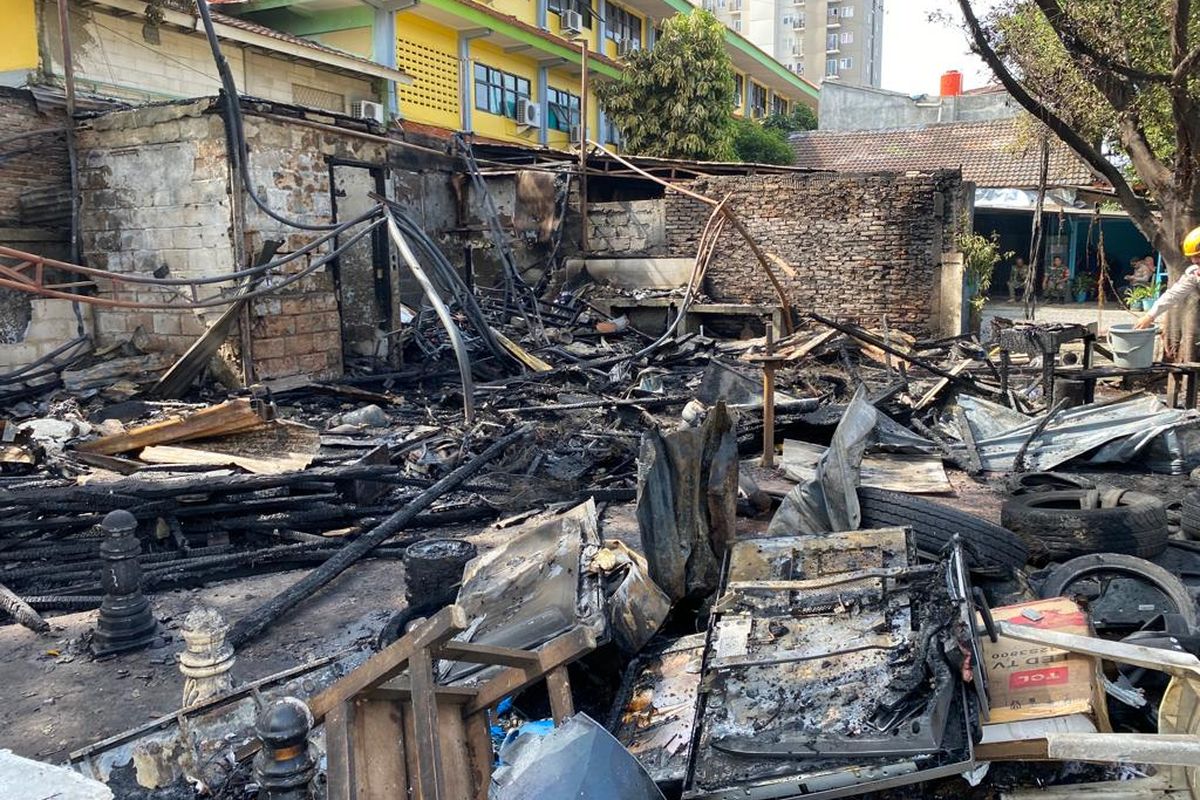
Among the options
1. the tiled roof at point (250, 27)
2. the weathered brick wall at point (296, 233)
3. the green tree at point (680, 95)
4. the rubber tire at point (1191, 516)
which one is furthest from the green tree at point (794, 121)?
the rubber tire at point (1191, 516)

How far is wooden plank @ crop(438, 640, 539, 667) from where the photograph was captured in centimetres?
266

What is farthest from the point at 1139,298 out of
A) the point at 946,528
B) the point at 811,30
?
the point at 811,30

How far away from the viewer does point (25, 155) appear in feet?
34.6

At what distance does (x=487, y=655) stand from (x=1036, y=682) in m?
1.90

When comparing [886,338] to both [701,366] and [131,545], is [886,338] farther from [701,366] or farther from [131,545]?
[131,545]

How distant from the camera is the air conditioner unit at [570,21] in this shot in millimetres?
25891

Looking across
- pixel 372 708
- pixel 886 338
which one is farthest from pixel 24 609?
pixel 886 338

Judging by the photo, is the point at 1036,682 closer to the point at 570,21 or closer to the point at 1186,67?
the point at 1186,67

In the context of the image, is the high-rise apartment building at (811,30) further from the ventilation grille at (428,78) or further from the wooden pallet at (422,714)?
the wooden pallet at (422,714)

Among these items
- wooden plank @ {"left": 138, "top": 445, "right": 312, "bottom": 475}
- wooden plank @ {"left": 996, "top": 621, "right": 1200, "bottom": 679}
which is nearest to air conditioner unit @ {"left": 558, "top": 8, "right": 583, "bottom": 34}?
wooden plank @ {"left": 138, "top": 445, "right": 312, "bottom": 475}

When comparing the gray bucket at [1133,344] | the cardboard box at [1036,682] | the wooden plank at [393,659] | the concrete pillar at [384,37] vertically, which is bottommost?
the cardboard box at [1036,682]

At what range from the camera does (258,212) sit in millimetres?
10180

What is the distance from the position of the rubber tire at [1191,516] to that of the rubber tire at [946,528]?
5.17ft

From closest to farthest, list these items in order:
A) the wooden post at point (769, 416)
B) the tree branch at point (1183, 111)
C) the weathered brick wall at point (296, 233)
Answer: the wooden post at point (769, 416)
the tree branch at point (1183, 111)
the weathered brick wall at point (296, 233)
